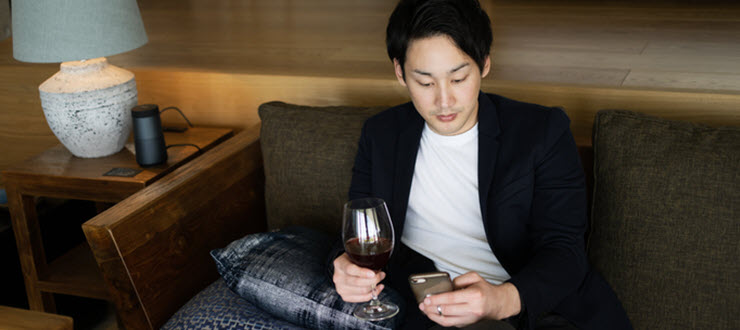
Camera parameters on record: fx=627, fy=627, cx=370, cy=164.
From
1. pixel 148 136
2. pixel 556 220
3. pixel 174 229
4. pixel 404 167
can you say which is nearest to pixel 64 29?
pixel 148 136

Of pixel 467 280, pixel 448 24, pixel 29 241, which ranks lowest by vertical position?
pixel 29 241

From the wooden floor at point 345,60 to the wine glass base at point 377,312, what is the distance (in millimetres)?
953

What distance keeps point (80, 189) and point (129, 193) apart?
0.57 ft

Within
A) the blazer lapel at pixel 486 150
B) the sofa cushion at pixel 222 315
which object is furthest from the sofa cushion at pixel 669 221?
the sofa cushion at pixel 222 315

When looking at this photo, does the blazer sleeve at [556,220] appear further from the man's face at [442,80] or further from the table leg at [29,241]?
the table leg at [29,241]

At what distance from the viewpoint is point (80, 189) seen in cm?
188

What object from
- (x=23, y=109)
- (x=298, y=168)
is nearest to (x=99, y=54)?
(x=298, y=168)

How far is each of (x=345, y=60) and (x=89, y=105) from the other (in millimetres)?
981

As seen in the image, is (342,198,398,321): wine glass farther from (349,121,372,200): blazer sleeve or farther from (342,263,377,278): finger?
(349,121,372,200): blazer sleeve

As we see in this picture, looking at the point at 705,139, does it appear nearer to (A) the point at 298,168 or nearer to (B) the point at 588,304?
(B) the point at 588,304

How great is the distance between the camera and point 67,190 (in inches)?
74.5

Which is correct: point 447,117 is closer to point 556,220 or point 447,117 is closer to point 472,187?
point 472,187

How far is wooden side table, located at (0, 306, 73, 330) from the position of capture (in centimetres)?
131

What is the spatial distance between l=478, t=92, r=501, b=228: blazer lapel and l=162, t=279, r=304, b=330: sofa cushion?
496 millimetres
